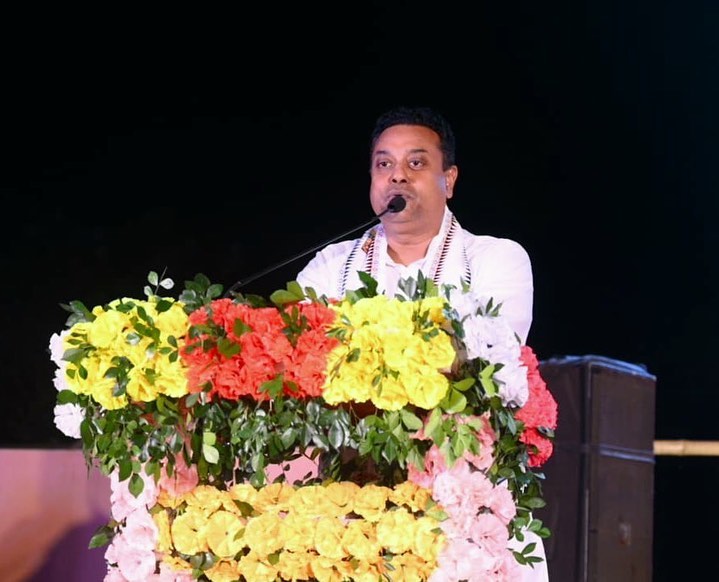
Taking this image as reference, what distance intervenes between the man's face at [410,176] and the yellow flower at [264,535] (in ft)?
3.52

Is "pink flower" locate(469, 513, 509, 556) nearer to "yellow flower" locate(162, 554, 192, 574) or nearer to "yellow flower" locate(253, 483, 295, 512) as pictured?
"yellow flower" locate(253, 483, 295, 512)

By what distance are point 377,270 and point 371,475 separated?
93 centimetres

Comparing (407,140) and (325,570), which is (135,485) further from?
(407,140)

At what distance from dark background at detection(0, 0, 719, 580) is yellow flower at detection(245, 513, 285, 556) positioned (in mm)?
2990

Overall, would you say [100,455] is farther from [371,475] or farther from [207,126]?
[207,126]

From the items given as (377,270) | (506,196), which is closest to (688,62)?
(506,196)

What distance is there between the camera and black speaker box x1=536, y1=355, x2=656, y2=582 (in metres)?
3.96

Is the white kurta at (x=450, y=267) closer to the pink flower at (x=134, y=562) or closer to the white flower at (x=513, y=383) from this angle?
the white flower at (x=513, y=383)

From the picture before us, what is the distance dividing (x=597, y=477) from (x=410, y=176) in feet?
4.63

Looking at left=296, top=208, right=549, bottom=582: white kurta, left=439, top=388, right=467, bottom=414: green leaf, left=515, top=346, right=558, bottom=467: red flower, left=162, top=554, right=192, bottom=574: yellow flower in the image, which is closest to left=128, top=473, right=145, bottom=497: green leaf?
left=162, top=554, right=192, bottom=574: yellow flower

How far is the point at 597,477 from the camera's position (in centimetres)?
398

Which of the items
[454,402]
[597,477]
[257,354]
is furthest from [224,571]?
[597,477]

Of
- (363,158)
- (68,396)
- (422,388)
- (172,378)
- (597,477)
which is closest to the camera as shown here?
(422,388)

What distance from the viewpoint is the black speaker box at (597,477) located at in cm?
396
